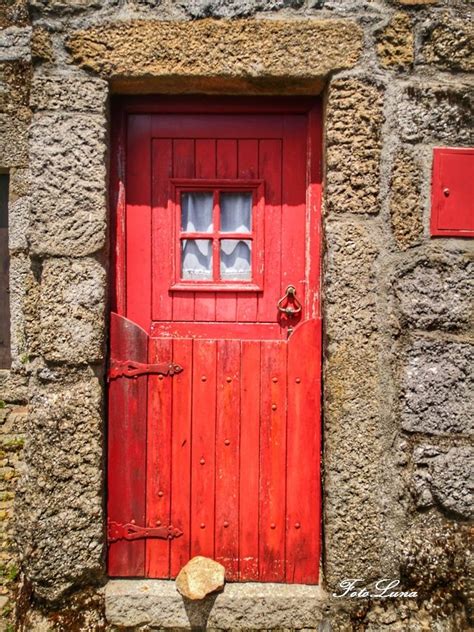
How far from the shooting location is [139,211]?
234 centimetres

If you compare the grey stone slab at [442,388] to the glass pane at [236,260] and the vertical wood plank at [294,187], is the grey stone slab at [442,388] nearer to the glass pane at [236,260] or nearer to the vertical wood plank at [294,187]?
the vertical wood plank at [294,187]

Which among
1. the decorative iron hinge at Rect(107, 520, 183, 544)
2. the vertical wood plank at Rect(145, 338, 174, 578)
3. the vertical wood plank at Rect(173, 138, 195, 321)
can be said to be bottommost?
the decorative iron hinge at Rect(107, 520, 183, 544)

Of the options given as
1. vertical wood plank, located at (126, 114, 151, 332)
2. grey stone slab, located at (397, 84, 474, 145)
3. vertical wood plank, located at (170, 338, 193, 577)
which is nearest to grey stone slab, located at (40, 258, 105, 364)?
vertical wood plank, located at (126, 114, 151, 332)

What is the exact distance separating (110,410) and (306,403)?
930mm

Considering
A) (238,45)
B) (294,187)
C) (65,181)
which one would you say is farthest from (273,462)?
(238,45)

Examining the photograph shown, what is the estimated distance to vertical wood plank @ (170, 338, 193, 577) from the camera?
2.27 metres

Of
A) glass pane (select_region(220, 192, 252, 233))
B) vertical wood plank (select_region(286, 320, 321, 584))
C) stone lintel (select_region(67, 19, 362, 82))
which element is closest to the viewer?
stone lintel (select_region(67, 19, 362, 82))

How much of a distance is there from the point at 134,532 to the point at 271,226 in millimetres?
1608

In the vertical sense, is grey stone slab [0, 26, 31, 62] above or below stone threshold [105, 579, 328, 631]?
above

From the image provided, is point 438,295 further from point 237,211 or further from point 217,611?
point 217,611

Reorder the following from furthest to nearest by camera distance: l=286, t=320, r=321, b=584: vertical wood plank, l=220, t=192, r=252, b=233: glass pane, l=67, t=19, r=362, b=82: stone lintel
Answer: l=220, t=192, r=252, b=233: glass pane
l=286, t=320, r=321, b=584: vertical wood plank
l=67, t=19, r=362, b=82: stone lintel

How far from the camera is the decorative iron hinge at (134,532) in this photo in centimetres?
229

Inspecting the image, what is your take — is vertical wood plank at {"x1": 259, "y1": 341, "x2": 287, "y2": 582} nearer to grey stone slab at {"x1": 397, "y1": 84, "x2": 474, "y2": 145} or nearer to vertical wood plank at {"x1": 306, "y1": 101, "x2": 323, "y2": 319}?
vertical wood plank at {"x1": 306, "y1": 101, "x2": 323, "y2": 319}

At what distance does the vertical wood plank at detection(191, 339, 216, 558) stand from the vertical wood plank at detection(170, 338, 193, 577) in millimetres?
24
